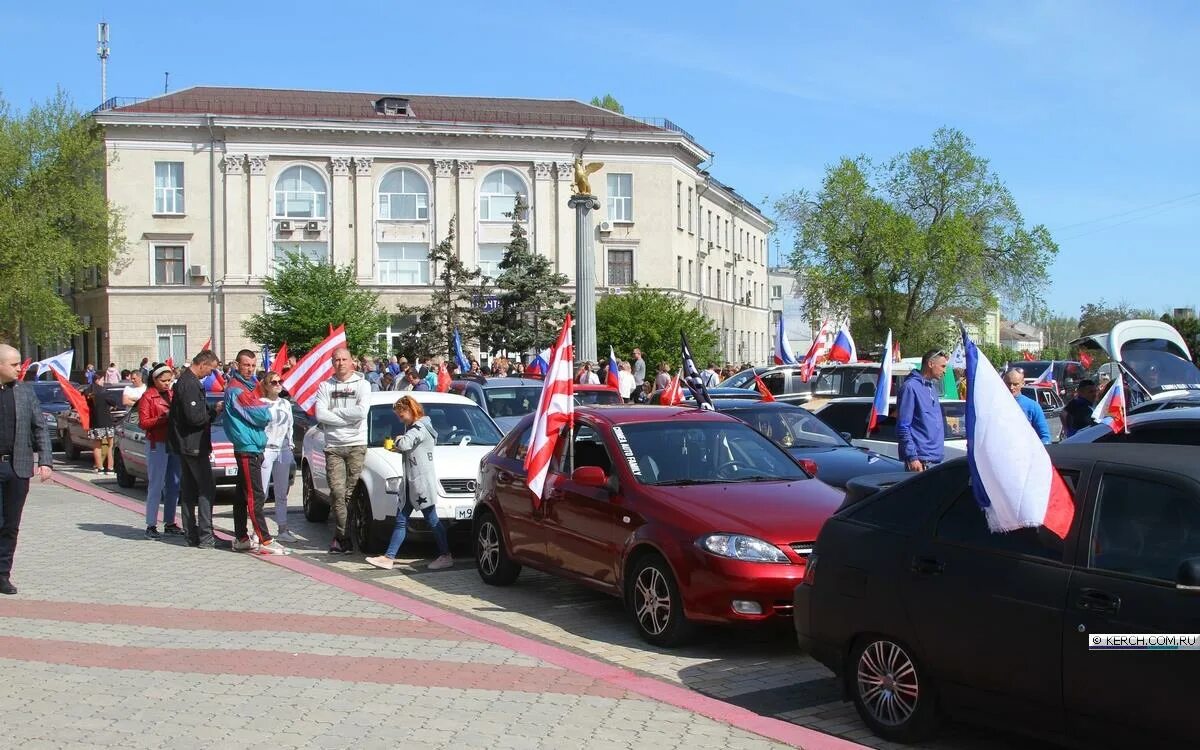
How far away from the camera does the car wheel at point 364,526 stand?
1217 centimetres

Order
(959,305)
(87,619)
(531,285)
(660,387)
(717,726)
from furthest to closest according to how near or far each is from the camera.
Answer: (959,305) < (531,285) < (660,387) < (87,619) < (717,726)

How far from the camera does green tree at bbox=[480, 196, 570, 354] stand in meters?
50.9

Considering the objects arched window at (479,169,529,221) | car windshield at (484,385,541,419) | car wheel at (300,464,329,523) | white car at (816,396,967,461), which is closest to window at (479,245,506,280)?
arched window at (479,169,529,221)

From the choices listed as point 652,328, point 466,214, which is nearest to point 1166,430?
point 652,328

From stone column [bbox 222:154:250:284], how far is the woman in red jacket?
47.3 metres

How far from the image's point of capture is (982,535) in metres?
5.86

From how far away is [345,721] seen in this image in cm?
636

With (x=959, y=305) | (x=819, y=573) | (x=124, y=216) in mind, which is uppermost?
(x=124, y=216)

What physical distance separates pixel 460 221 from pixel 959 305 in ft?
84.2

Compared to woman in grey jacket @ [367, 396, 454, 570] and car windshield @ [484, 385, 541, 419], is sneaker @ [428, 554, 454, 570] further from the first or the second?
car windshield @ [484, 385, 541, 419]

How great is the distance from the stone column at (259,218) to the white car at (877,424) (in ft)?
155

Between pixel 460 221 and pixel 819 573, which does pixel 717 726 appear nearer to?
pixel 819 573

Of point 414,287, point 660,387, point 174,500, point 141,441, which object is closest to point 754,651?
point 174,500

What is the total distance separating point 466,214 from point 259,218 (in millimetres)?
9985
